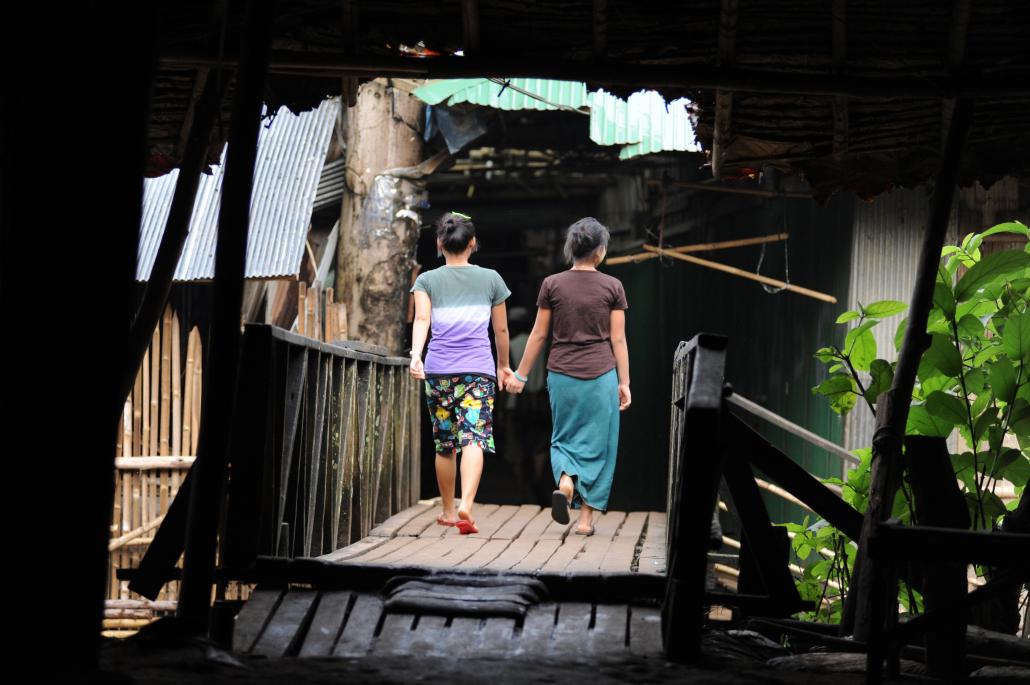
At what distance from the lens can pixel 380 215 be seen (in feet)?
30.3

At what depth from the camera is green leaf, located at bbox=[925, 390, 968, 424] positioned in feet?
16.2

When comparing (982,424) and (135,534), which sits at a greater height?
(982,424)

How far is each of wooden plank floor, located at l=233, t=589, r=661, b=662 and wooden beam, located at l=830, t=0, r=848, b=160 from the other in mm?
2238

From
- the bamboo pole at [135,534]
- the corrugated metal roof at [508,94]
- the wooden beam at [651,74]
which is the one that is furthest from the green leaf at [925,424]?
the bamboo pole at [135,534]

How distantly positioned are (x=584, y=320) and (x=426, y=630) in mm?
3079

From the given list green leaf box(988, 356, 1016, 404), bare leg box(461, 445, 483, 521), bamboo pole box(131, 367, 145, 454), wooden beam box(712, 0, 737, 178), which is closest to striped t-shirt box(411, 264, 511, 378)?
bare leg box(461, 445, 483, 521)

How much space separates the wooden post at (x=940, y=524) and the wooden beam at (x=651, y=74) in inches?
55.7

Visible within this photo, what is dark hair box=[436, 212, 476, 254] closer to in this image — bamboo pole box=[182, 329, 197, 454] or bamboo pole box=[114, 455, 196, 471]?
bamboo pole box=[182, 329, 197, 454]

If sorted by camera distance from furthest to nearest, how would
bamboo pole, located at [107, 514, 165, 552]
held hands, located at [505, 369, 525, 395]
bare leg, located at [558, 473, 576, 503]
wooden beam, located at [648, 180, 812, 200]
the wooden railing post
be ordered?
wooden beam, located at [648, 180, 812, 200] < bamboo pole, located at [107, 514, 165, 552] < held hands, located at [505, 369, 525, 395] < bare leg, located at [558, 473, 576, 503] < the wooden railing post

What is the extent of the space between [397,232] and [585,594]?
5.28 metres

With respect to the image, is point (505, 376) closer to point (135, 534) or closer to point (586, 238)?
point (586, 238)

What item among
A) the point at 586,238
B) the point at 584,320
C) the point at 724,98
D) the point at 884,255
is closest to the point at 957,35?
the point at 724,98

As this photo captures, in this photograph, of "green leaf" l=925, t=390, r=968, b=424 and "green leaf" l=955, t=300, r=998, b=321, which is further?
"green leaf" l=955, t=300, r=998, b=321

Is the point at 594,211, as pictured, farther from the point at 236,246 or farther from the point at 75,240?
the point at 75,240
